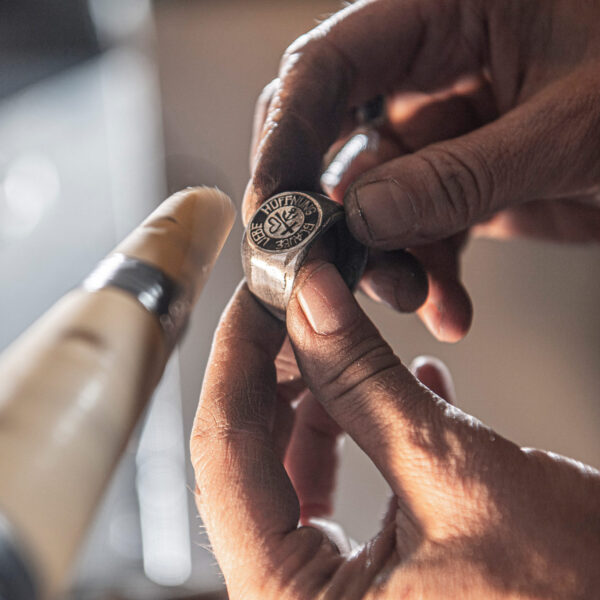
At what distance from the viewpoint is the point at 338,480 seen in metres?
0.71

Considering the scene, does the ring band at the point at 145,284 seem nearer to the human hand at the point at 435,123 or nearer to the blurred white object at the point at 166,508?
the human hand at the point at 435,123

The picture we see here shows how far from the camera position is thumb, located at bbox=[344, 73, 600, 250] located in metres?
0.47

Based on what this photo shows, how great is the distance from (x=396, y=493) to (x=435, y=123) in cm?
51

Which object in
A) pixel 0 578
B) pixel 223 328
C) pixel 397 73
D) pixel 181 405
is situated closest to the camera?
pixel 0 578

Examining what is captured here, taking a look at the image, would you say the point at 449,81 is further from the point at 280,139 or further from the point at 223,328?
the point at 223,328

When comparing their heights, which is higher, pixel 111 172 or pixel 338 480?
pixel 111 172

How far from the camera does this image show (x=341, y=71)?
1.96ft

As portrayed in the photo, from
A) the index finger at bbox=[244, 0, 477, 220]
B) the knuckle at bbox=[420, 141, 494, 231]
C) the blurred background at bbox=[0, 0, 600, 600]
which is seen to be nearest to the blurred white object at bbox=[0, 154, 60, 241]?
the blurred background at bbox=[0, 0, 600, 600]

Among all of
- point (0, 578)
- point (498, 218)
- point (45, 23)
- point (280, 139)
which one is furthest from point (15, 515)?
point (498, 218)

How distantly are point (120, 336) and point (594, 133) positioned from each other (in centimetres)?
50

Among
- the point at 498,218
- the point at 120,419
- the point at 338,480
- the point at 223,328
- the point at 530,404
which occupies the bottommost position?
the point at 530,404

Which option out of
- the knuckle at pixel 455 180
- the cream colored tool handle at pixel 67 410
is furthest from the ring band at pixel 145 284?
the knuckle at pixel 455 180

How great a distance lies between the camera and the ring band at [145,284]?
260 millimetres

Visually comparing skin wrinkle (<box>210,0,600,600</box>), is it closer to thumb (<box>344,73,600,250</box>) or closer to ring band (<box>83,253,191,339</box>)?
thumb (<box>344,73,600,250</box>)
